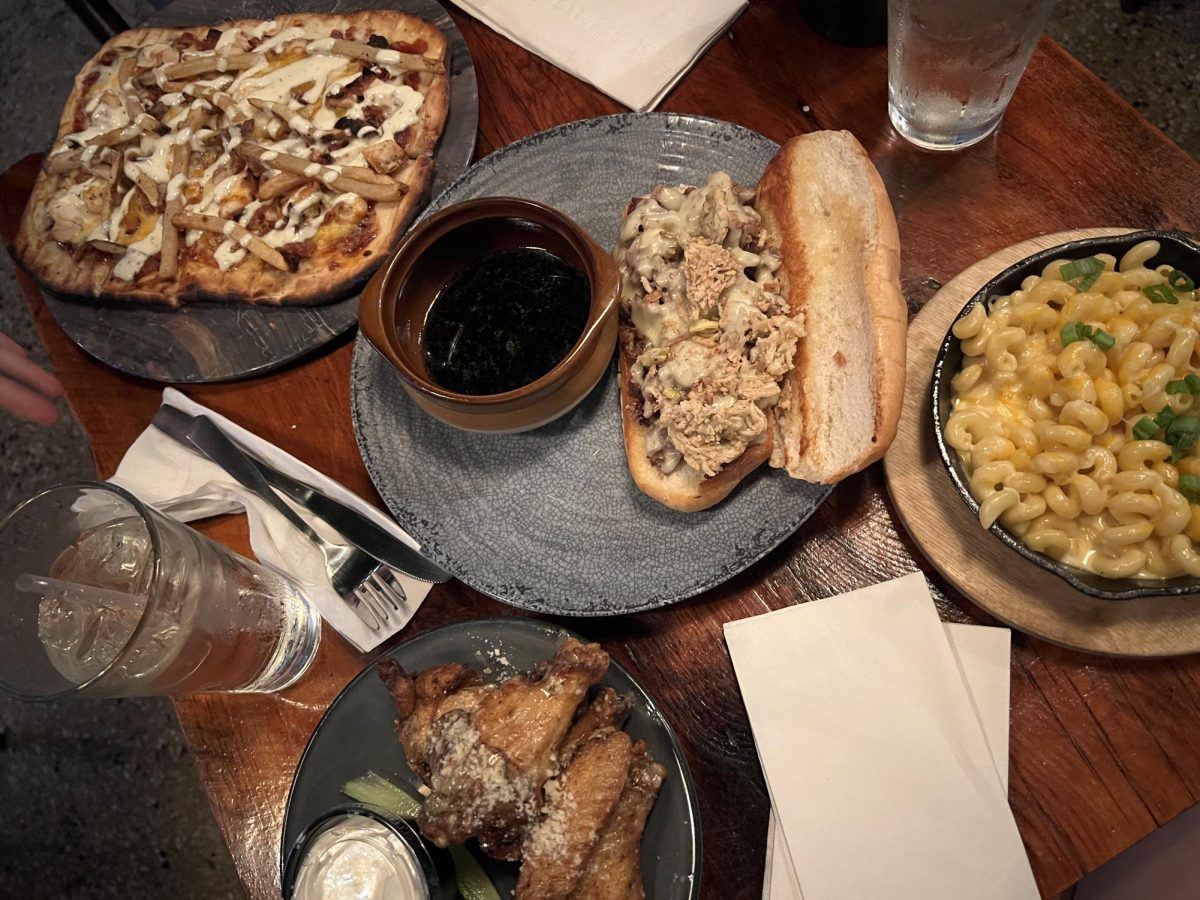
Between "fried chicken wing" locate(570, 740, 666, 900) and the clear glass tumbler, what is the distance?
82 cm

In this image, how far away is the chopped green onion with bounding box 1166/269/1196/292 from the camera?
1.47m

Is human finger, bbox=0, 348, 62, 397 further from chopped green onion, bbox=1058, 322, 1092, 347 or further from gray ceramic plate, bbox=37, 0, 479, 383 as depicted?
chopped green onion, bbox=1058, 322, 1092, 347

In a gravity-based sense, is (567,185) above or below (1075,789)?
above

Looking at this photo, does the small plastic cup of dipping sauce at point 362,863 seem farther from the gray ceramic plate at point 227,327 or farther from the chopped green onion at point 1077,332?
the chopped green onion at point 1077,332

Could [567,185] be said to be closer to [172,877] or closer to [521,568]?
[521,568]

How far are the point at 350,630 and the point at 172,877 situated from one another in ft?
6.73

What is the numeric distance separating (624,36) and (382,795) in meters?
1.87

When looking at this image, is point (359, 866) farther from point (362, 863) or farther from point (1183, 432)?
point (1183, 432)

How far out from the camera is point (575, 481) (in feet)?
5.63

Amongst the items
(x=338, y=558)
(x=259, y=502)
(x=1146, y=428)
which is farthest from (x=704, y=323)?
(x=259, y=502)

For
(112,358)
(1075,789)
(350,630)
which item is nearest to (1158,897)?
(1075,789)

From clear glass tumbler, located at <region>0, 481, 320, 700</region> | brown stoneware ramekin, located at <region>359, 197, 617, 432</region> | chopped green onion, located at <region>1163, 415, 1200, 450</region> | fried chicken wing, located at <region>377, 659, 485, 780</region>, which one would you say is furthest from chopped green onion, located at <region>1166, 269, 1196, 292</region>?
clear glass tumbler, located at <region>0, 481, 320, 700</region>

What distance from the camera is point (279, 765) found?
1713 mm

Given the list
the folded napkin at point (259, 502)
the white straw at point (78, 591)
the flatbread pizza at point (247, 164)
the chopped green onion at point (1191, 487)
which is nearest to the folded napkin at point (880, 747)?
the chopped green onion at point (1191, 487)
